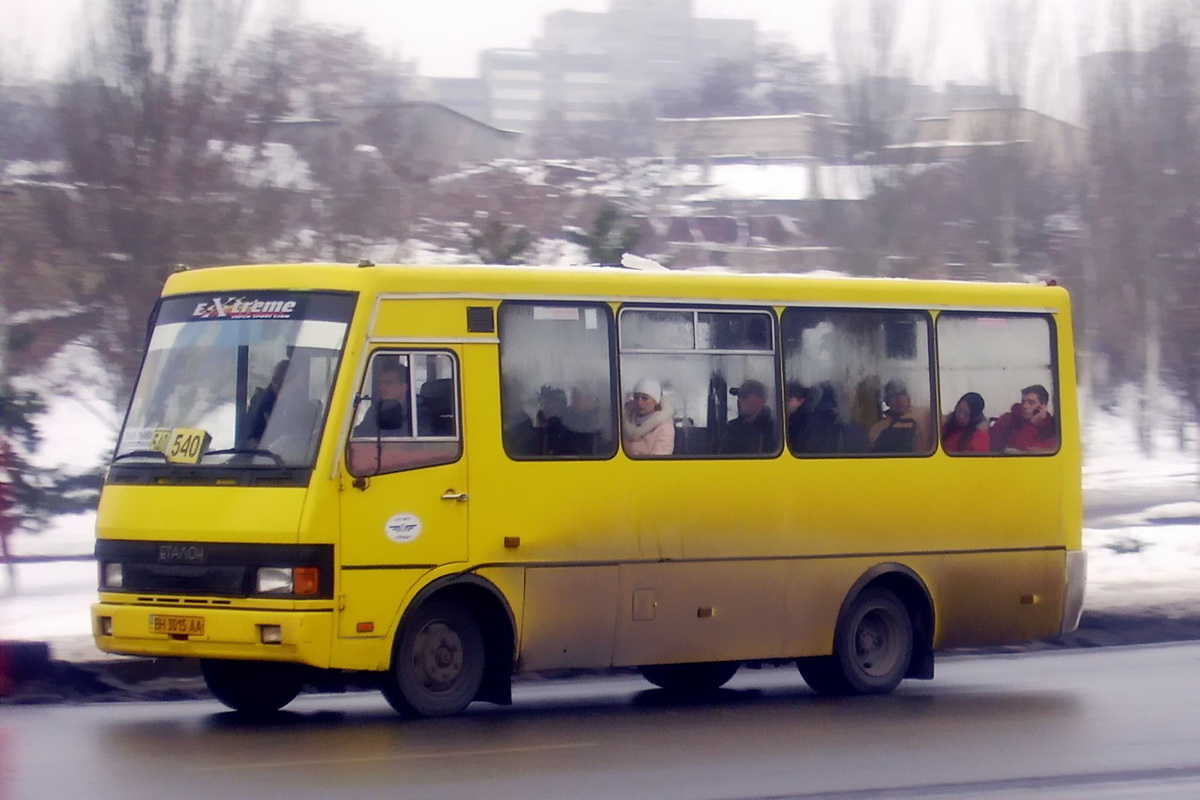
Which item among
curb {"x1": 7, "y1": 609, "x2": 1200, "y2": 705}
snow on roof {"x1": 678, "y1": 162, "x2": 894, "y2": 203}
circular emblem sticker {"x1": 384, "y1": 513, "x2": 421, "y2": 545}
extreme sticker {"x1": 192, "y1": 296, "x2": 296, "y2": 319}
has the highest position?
snow on roof {"x1": 678, "y1": 162, "x2": 894, "y2": 203}

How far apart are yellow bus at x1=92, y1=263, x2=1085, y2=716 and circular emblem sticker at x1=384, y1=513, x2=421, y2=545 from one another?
0.06 ft

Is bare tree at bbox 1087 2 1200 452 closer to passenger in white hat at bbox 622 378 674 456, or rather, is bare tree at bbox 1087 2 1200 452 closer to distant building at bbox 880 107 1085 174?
distant building at bbox 880 107 1085 174

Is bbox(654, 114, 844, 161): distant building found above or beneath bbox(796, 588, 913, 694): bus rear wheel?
above

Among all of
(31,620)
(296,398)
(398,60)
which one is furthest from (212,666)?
(398,60)

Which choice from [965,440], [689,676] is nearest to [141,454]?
[689,676]

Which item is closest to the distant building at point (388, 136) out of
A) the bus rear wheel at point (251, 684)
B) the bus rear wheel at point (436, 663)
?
the bus rear wheel at point (251, 684)

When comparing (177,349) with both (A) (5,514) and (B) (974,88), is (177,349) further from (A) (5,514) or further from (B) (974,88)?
(B) (974,88)

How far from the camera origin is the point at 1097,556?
2480cm

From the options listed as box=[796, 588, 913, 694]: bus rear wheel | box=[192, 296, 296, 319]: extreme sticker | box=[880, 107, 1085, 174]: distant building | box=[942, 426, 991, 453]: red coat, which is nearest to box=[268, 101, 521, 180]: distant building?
box=[880, 107, 1085, 174]: distant building

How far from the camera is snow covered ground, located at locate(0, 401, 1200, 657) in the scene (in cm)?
1706

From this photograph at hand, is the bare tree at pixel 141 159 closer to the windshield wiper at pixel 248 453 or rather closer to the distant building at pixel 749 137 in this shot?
the windshield wiper at pixel 248 453

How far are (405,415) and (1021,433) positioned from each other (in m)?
5.30

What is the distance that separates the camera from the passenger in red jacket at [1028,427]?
14.2 metres

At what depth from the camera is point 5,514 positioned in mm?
19438
